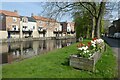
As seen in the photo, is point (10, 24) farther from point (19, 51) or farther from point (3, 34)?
point (19, 51)

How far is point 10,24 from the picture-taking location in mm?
61469

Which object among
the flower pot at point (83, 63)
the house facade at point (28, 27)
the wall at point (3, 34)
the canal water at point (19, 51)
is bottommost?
the canal water at point (19, 51)

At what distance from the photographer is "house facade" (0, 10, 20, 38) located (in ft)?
192

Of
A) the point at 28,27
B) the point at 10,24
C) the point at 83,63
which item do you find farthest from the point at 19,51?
the point at 28,27

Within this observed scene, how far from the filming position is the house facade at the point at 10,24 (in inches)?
2299

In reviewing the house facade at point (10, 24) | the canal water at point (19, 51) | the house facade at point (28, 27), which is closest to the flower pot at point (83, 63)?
the canal water at point (19, 51)

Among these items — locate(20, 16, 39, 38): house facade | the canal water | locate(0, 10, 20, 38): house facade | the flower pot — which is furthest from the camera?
locate(20, 16, 39, 38): house facade

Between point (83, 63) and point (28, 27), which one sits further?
point (28, 27)

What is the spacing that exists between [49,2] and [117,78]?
1426 cm

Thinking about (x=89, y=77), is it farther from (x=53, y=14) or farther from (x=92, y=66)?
(x=53, y=14)

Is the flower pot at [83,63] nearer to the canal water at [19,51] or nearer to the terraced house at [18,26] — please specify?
the canal water at [19,51]

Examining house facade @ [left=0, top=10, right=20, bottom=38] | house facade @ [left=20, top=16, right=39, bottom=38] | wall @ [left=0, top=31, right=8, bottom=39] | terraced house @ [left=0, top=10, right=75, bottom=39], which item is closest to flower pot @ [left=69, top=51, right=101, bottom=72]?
terraced house @ [left=0, top=10, right=75, bottom=39]

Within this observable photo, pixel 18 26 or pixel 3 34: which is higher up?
pixel 18 26

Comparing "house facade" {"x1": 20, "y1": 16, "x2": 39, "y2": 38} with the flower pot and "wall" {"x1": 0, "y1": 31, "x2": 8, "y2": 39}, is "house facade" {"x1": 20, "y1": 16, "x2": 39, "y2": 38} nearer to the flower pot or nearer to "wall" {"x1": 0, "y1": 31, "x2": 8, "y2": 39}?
"wall" {"x1": 0, "y1": 31, "x2": 8, "y2": 39}
